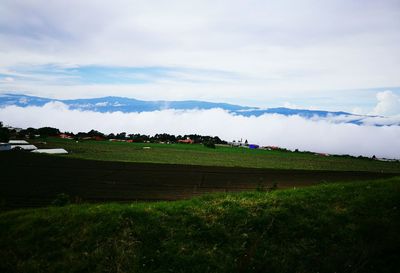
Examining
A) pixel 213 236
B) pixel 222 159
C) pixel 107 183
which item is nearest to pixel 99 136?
pixel 222 159

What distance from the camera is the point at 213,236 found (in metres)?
9.87

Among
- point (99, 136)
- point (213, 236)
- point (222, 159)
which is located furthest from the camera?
point (99, 136)

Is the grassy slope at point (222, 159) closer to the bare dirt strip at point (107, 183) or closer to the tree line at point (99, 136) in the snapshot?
the bare dirt strip at point (107, 183)

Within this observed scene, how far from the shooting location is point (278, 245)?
952 cm

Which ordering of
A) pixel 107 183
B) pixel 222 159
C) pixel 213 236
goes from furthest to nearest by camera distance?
pixel 222 159 < pixel 107 183 < pixel 213 236

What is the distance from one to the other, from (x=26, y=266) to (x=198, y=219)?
17.6ft

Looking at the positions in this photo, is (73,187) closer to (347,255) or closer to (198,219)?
(198,219)

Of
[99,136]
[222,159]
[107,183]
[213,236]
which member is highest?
[99,136]

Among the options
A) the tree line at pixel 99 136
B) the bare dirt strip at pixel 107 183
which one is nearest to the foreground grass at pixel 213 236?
the bare dirt strip at pixel 107 183

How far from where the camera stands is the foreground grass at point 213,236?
873cm

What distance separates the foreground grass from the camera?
8734 mm

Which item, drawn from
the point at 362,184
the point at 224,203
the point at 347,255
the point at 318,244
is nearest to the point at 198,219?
the point at 224,203

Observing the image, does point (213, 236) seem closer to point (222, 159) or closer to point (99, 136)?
point (222, 159)

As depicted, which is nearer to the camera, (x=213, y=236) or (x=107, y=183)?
(x=213, y=236)
